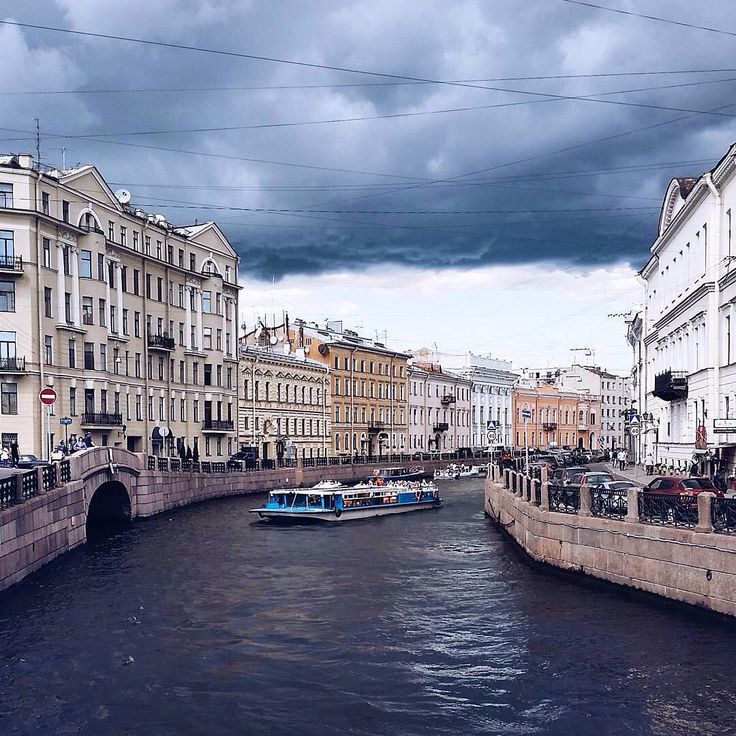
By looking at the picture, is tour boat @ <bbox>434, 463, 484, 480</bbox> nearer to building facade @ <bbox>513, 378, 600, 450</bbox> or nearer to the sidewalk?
building facade @ <bbox>513, 378, 600, 450</bbox>

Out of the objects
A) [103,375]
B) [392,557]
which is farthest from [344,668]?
[103,375]

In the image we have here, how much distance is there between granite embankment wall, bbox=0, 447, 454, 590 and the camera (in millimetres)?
21938

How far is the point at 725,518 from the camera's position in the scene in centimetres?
1702

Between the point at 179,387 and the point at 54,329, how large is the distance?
14.2 metres

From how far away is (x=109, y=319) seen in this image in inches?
1957

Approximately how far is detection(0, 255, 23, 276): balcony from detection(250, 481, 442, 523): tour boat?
51.5ft

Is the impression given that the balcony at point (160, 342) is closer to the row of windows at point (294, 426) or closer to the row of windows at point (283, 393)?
the row of windows at point (283, 393)

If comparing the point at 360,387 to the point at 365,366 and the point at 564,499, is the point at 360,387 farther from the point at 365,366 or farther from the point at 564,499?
the point at 564,499

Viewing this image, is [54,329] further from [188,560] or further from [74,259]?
[188,560]

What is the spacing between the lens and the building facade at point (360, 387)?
76500 mm

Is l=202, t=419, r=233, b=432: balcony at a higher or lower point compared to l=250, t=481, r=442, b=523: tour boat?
higher

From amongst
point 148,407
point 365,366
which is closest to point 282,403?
point 365,366

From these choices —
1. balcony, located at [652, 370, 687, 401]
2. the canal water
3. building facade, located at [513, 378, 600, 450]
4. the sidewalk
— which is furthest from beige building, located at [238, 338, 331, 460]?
the canal water

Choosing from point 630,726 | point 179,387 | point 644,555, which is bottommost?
point 630,726
